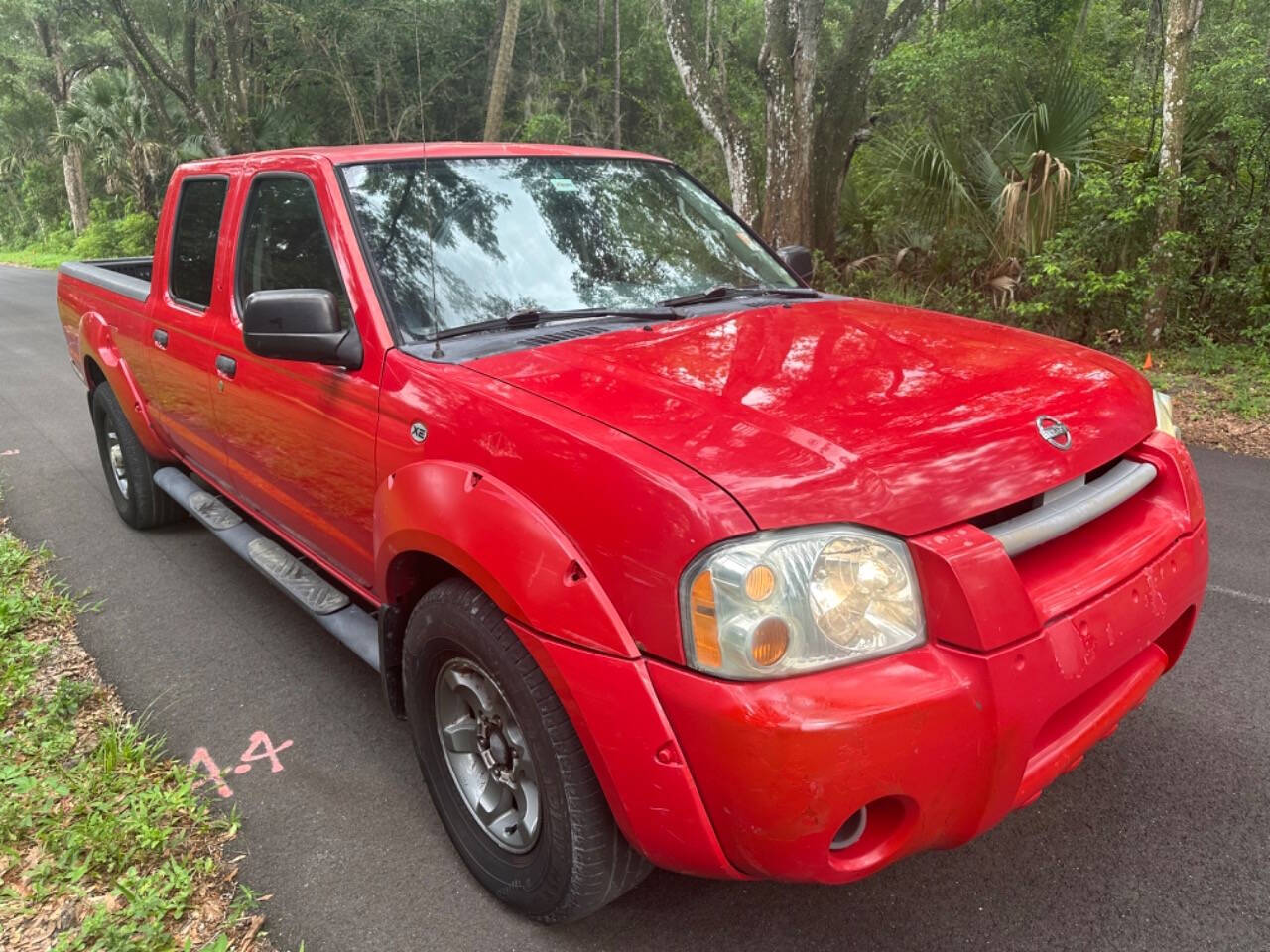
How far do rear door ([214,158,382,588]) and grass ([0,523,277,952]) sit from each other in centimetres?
86

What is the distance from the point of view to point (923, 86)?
37.3 ft

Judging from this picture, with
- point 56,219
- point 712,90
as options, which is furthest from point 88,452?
point 56,219

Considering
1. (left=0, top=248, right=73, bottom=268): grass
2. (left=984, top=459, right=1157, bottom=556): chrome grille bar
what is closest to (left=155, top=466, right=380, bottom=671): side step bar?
(left=984, top=459, right=1157, bottom=556): chrome grille bar

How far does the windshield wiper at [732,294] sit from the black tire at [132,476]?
10.8 feet

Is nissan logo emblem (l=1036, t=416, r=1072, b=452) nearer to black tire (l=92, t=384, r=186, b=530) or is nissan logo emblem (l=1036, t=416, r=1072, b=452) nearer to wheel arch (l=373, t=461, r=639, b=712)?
wheel arch (l=373, t=461, r=639, b=712)

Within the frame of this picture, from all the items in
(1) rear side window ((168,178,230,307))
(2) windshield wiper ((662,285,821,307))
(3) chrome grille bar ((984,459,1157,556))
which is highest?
(1) rear side window ((168,178,230,307))

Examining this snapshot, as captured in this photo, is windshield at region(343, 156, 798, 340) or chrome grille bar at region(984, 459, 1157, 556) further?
windshield at region(343, 156, 798, 340)

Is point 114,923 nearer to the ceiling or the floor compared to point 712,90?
nearer to the floor

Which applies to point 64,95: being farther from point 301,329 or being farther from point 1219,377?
point 301,329

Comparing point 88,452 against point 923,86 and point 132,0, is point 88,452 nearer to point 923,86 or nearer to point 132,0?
point 923,86

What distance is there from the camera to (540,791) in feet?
7.25

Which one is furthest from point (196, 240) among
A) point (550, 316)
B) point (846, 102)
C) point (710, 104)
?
point (846, 102)

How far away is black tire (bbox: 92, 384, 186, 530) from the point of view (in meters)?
5.11

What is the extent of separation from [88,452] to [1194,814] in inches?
279
